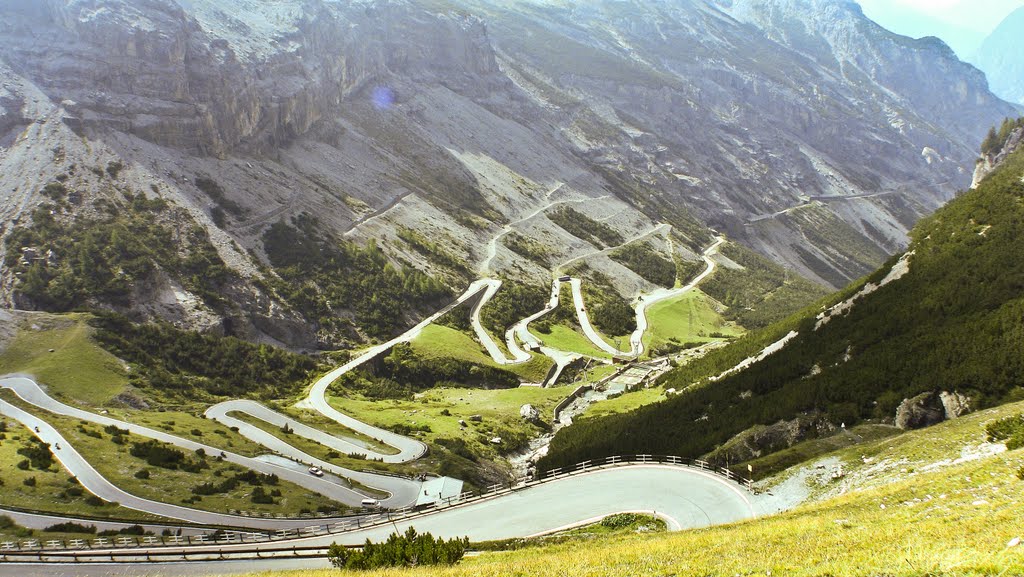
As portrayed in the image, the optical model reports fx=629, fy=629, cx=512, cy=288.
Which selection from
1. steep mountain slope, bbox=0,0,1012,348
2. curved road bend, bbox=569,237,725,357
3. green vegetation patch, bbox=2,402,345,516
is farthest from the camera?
curved road bend, bbox=569,237,725,357

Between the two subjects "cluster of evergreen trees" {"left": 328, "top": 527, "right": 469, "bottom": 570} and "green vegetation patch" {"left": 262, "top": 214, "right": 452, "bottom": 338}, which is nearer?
"cluster of evergreen trees" {"left": 328, "top": 527, "right": 469, "bottom": 570}

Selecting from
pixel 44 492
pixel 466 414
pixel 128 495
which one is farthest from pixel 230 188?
pixel 44 492

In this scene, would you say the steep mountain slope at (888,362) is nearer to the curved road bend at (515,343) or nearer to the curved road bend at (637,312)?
the curved road bend at (515,343)

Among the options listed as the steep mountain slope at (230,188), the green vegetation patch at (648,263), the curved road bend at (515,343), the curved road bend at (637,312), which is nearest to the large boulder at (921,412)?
the curved road bend at (515,343)

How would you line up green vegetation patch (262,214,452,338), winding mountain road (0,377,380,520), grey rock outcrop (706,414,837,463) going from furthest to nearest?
green vegetation patch (262,214,452,338)
grey rock outcrop (706,414,837,463)
winding mountain road (0,377,380,520)

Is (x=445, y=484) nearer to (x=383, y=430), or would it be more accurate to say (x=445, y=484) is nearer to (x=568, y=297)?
(x=383, y=430)

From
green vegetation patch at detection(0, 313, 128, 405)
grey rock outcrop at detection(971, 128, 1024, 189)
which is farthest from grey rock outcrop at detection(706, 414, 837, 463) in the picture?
grey rock outcrop at detection(971, 128, 1024, 189)

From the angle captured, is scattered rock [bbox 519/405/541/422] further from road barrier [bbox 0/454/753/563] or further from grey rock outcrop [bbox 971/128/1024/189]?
grey rock outcrop [bbox 971/128/1024/189]
